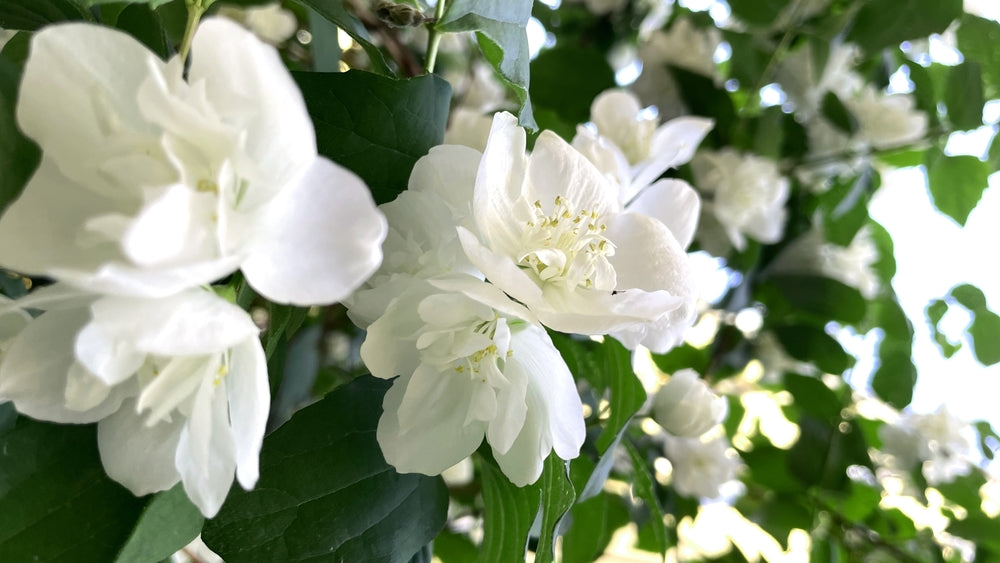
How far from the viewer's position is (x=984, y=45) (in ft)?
2.95

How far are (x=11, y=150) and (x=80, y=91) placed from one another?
0.06m

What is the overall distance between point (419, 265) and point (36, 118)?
149mm

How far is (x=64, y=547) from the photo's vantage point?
0.31 m

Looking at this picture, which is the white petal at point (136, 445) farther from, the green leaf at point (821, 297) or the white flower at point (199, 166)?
the green leaf at point (821, 297)

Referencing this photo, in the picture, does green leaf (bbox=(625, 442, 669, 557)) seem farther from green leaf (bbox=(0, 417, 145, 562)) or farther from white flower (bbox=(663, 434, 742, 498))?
white flower (bbox=(663, 434, 742, 498))

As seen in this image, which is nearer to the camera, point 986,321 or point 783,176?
point 783,176

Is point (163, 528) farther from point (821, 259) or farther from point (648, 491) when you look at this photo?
point (821, 259)

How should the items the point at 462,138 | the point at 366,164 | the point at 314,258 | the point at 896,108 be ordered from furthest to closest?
the point at 896,108 → the point at 462,138 → the point at 366,164 → the point at 314,258

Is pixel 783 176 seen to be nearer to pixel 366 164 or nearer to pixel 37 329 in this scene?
pixel 366 164

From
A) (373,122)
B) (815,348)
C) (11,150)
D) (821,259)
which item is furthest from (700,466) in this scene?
(11,150)

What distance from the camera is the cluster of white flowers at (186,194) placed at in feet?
0.71

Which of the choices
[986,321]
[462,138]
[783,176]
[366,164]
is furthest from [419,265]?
[986,321]

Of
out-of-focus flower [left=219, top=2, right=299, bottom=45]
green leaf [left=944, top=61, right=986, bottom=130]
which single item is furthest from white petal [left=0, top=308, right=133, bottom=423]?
green leaf [left=944, top=61, right=986, bottom=130]

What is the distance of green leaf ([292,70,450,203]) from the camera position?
33cm
